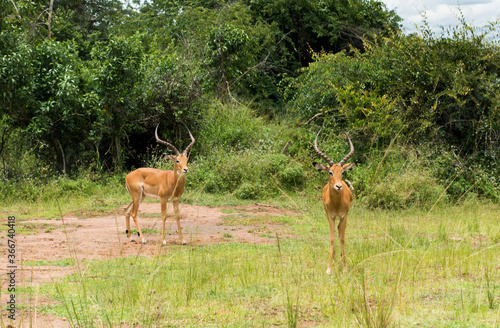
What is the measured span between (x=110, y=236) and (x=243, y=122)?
28.7 ft

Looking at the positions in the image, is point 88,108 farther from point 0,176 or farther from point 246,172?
point 246,172

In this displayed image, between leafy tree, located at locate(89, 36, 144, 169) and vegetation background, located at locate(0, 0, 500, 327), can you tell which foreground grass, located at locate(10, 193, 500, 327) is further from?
leafy tree, located at locate(89, 36, 144, 169)

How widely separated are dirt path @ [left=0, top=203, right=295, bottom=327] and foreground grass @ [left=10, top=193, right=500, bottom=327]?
1.48 ft

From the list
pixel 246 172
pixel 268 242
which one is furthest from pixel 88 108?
pixel 268 242

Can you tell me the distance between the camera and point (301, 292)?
5152mm

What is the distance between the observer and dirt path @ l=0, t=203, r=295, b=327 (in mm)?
6594

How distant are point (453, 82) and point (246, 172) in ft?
19.1

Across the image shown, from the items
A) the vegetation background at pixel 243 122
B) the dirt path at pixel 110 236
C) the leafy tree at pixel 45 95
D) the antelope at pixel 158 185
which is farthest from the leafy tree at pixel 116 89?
the antelope at pixel 158 185

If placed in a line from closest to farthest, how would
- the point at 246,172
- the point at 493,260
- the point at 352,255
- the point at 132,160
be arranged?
the point at 352,255 < the point at 493,260 < the point at 246,172 < the point at 132,160

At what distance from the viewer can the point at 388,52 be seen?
1474 cm

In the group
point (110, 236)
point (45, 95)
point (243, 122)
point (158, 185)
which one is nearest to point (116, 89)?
point (45, 95)

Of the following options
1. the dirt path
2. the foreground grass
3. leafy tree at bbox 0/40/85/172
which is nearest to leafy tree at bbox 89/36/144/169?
leafy tree at bbox 0/40/85/172

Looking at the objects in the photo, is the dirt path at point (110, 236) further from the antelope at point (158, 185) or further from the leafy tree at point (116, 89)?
the leafy tree at point (116, 89)

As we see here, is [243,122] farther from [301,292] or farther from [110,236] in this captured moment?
[301,292]
